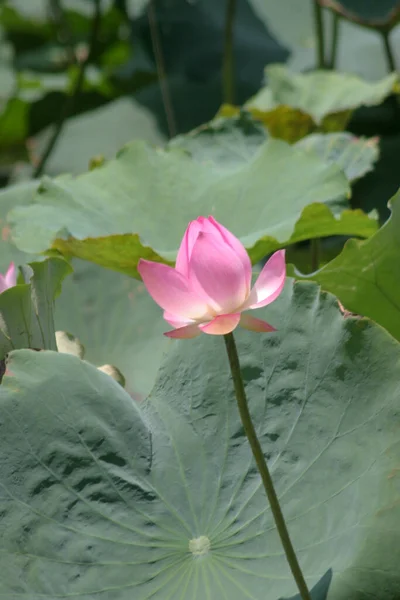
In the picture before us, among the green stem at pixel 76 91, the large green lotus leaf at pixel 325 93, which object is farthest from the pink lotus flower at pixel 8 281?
the green stem at pixel 76 91

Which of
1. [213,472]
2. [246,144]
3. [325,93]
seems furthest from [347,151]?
[213,472]

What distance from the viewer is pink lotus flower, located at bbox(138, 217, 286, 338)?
0.63m

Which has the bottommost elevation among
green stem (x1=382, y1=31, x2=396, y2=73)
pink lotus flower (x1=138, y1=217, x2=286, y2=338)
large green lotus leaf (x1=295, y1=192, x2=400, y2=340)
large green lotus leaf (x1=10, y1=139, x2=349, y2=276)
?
pink lotus flower (x1=138, y1=217, x2=286, y2=338)

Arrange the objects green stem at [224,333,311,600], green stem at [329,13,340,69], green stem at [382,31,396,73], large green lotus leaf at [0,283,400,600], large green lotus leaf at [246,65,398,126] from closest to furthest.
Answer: green stem at [224,333,311,600] < large green lotus leaf at [0,283,400,600] < large green lotus leaf at [246,65,398,126] < green stem at [382,31,396,73] < green stem at [329,13,340,69]

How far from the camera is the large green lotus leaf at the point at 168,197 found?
4.39 ft

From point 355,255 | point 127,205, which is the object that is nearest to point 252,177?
point 127,205

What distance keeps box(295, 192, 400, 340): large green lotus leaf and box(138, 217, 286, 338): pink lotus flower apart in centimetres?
34

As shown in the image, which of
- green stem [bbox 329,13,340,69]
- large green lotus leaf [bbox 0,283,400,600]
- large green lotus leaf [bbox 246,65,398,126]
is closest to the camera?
large green lotus leaf [bbox 0,283,400,600]

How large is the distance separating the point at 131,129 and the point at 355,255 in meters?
1.87

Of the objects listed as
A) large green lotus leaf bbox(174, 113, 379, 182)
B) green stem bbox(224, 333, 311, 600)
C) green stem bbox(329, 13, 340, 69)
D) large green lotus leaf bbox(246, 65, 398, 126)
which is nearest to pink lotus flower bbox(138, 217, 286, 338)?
green stem bbox(224, 333, 311, 600)

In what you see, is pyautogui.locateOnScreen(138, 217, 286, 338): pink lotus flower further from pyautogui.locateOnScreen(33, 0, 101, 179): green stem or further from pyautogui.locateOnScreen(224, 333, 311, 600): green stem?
pyautogui.locateOnScreen(33, 0, 101, 179): green stem

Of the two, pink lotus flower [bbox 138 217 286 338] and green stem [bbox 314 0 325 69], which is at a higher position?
green stem [bbox 314 0 325 69]

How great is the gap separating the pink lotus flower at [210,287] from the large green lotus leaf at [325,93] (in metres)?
1.32

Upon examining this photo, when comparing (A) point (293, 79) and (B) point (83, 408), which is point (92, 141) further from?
(B) point (83, 408)
